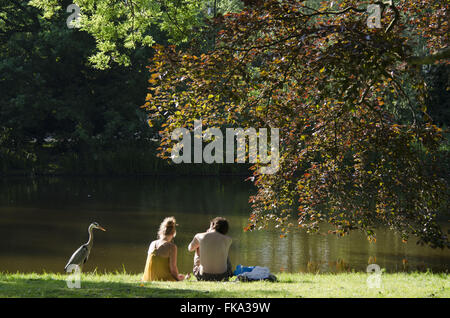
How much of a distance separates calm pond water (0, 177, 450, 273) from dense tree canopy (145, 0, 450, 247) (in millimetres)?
3169

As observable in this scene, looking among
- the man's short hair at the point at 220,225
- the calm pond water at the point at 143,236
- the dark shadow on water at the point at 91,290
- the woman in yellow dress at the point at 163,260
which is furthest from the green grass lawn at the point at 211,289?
the calm pond water at the point at 143,236

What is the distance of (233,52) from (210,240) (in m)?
2.36

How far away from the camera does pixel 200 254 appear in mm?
8234

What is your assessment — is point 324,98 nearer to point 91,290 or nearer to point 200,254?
point 200,254

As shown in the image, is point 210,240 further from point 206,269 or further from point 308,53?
point 308,53

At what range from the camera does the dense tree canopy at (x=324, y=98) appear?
6.46 m

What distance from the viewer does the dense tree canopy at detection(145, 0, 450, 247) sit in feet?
21.2

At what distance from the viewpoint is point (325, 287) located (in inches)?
284

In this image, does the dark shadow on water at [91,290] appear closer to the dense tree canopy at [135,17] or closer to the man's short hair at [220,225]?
the man's short hair at [220,225]

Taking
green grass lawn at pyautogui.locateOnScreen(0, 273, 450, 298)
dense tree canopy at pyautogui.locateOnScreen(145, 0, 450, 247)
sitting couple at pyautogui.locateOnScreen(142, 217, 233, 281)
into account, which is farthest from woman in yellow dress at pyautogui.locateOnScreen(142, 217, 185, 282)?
dense tree canopy at pyautogui.locateOnScreen(145, 0, 450, 247)

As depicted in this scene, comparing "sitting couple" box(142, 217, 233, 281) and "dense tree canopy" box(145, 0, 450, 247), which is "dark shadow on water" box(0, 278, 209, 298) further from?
"dense tree canopy" box(145, 0, 450, 247)

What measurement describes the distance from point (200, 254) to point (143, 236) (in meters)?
6.62

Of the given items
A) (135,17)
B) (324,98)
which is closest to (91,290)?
(324,98)
